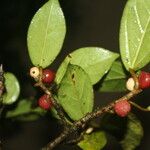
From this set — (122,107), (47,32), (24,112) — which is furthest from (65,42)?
(122,107)

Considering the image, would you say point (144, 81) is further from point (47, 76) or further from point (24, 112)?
point (24, 112)

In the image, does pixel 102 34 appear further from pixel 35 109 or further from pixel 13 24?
pixel 35 109

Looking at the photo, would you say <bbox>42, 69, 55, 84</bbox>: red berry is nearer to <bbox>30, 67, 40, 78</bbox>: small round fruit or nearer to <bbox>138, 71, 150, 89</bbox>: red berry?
<bbox>30, 67, 40, 78</bbox>: small round fruit

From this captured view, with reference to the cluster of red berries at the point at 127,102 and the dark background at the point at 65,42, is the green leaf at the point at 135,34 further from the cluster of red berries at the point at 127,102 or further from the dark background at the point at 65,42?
the dark background at the point at 65,42

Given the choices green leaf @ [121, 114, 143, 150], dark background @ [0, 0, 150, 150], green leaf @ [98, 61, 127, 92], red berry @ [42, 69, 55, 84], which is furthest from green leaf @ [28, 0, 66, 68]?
dark background @ [0, 0, 150, 150]

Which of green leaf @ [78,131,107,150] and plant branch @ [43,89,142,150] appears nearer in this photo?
plant branch @ [43,89,142,150]

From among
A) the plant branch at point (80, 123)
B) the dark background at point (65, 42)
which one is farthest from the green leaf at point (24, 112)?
the dark background at point (65, 42)
